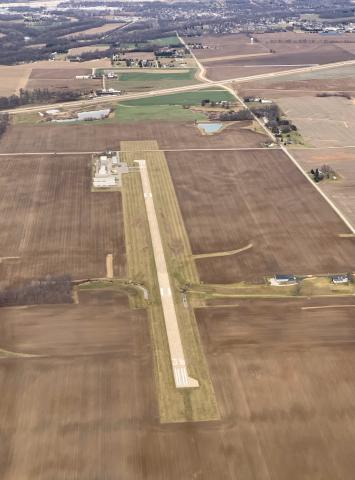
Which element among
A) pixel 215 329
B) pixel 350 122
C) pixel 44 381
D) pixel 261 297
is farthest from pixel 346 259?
pixel 350 122

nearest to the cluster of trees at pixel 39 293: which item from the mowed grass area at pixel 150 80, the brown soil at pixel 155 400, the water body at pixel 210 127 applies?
the brown soil at pixel 155 400

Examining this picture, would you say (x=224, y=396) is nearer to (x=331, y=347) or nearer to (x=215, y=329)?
(x=215, y=329)

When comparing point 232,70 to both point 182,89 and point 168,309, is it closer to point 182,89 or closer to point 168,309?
point 182,89

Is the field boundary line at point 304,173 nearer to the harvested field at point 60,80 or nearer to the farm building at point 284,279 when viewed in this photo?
the farm building at point 284,279

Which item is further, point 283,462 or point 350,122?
point 350,122

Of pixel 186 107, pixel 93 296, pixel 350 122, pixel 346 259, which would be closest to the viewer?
pixel 93 296

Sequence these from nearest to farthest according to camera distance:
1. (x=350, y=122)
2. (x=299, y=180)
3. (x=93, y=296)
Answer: (x=93, y=296) < (x=299, y=180) < (x=350, y=122)
